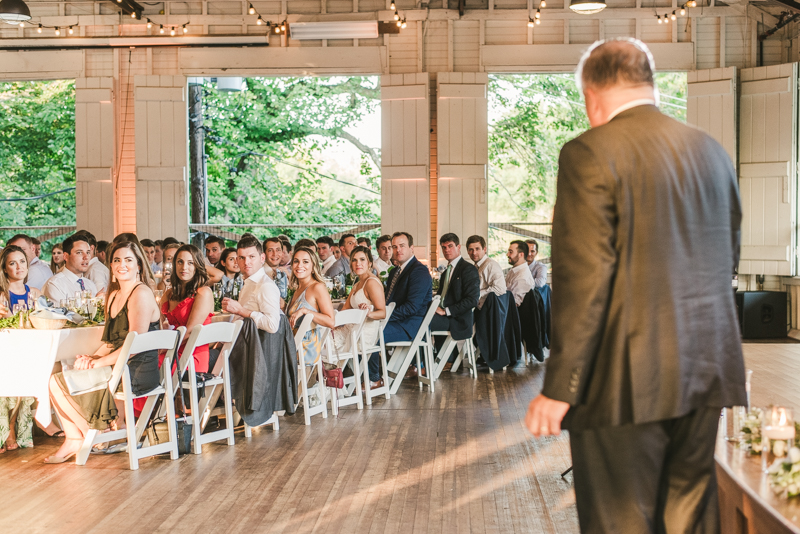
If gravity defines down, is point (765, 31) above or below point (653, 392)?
above

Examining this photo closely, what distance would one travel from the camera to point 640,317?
1.63 meters

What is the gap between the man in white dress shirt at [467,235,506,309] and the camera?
8320mm

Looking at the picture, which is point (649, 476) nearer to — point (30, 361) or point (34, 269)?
point (30, 361)

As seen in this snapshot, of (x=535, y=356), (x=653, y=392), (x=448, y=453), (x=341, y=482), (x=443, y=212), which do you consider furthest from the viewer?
(x=443, y=212)

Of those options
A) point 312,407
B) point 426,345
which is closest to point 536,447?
point 312,407

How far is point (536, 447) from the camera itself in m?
5.03

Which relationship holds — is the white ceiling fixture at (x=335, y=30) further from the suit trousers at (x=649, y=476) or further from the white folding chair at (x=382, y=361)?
the suit trousers at (x=649, y=476)

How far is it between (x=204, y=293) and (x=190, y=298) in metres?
0.26

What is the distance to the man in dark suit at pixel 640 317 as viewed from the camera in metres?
1.62

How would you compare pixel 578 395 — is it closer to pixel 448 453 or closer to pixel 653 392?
pixel 653 392

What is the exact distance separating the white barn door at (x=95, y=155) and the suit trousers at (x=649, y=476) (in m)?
10.8

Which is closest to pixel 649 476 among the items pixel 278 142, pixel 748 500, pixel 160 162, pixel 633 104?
pixel 633 104

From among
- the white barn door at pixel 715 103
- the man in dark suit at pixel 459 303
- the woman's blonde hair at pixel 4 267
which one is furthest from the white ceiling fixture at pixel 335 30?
the woman's blonde hair at pixel 4 267

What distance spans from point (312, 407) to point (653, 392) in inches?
180
